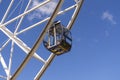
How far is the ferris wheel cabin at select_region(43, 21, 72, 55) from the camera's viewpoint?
29.6m

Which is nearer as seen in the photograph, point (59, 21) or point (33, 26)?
point (59, 21)

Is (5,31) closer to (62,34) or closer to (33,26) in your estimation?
(33,26)

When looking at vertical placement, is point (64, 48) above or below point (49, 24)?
below

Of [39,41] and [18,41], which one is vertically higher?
[39,41]

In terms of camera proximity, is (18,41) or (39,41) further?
(18,41)

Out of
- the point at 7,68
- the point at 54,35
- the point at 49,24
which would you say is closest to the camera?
the point at 49,24

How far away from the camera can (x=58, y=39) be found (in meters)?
29.8

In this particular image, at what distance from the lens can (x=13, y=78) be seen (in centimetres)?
2964

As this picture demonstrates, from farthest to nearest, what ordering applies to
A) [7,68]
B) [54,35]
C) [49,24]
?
[7,68] → [54,35] → [49,24]

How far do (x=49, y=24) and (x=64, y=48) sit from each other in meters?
2.33

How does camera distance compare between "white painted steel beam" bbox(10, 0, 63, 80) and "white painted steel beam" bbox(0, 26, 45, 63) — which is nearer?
"white painted steel beam" bbox(10, 0, 63, 80)

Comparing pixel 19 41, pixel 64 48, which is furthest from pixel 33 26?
pixel 64 48

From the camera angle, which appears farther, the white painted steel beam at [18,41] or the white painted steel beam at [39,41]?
the white painted steel beam at [18,41]

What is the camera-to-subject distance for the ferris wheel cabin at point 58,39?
2958 centimetres
